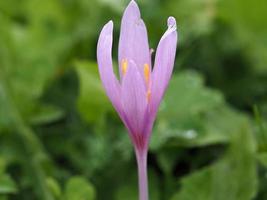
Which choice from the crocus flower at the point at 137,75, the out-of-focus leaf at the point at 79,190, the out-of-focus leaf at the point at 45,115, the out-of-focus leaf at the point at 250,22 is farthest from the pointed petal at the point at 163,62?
the out-of-focus leaf at the point at 250,22

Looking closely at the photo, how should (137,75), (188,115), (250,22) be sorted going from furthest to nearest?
(250,22), (188,115), (137,75)

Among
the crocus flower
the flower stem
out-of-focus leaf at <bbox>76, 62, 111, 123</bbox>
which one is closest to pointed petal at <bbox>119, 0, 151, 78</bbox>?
the crocus flower

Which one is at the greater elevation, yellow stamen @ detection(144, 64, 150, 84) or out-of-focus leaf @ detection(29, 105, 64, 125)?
yellow stamen @ detection(144, 64, 150, 84)

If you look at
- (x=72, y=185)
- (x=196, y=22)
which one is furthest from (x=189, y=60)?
(x=72, y=185)

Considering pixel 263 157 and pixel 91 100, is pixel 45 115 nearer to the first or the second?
pixel 91 100

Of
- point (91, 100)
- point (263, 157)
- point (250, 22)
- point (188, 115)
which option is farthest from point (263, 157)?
point (250, 22)

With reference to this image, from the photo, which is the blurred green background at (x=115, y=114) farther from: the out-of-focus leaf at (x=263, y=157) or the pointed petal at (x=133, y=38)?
the pointed petal at (x=133, y=38)

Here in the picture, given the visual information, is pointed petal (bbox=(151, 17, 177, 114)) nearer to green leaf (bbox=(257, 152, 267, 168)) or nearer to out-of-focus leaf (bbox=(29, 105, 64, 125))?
green leaf (bbox=(257, 152, 267, 168))

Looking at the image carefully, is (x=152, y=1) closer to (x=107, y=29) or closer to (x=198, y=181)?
(x=198, y=181)
